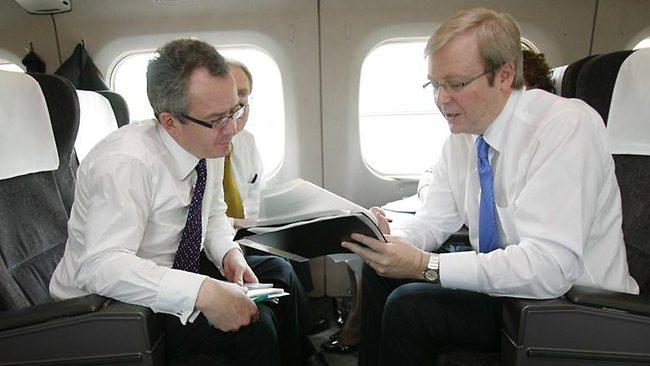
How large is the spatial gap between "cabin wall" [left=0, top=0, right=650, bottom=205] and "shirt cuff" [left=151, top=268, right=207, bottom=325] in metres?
1.67

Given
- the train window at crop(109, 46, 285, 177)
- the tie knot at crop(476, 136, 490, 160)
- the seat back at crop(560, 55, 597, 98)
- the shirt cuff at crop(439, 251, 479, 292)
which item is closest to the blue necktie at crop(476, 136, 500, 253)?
the tie knot at crop(476, 136, 490, 160)

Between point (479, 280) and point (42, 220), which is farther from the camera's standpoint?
point (42, 220)

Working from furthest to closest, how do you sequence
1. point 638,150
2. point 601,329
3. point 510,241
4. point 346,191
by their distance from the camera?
point 346,191 < point 638,150 < point 510,241 < point 601,329

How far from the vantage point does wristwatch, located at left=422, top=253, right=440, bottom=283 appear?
4.21 ft

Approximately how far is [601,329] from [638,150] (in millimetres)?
831

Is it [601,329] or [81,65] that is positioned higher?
[81,65]

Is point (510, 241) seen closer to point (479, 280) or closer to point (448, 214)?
point (479, 280)

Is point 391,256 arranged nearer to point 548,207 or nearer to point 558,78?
point 548,207

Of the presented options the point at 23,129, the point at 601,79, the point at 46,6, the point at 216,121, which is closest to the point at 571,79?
the point at 601,79

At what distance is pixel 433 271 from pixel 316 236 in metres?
0.40

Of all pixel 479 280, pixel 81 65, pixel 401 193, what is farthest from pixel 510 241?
pixel 81 65

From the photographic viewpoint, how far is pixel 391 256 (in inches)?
50.4

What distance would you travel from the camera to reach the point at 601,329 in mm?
1044

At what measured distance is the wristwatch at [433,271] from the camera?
50.5 inches
